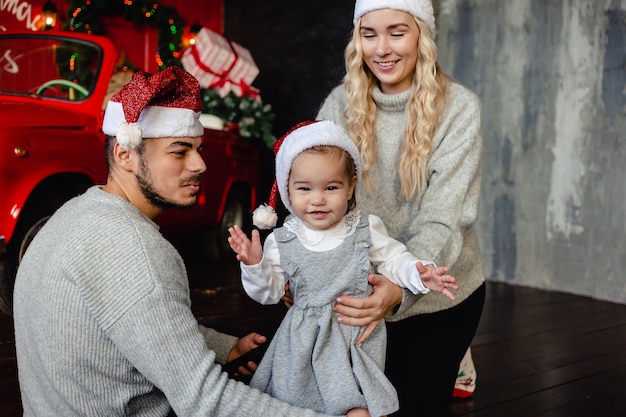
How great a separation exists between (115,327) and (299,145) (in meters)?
0.62

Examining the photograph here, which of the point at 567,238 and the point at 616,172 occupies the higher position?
the point at 616,172

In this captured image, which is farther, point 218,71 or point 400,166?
point 218,71

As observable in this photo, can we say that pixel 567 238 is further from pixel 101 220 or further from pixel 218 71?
pixel 101 220

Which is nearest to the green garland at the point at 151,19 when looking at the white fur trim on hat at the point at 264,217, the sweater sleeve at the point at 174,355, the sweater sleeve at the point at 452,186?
the sweater sleeve at the point at 452,186

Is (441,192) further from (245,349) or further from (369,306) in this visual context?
(245,349)

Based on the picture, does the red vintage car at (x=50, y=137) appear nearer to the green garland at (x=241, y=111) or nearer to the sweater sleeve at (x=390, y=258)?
the green garland at (x=241, y=111)

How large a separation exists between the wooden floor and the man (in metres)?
1.18

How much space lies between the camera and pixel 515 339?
3570 millimetres

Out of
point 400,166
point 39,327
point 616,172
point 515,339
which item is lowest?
point 515,339

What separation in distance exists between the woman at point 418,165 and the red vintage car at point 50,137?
1985 mm

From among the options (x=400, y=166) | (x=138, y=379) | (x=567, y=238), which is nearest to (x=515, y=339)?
(x=567, y=238)

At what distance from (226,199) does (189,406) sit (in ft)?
13.9

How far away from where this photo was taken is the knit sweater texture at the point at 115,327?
55.4 inches

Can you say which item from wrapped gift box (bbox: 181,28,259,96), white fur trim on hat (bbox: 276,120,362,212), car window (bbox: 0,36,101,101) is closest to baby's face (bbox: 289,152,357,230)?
white fur trim on hat (bbox: 276,120,362,212)
